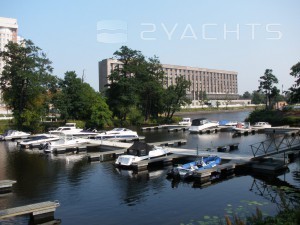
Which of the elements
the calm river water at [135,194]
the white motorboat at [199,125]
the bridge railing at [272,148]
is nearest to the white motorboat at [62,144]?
the calm river water at [135,194]

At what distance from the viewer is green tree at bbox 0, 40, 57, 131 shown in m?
63.9

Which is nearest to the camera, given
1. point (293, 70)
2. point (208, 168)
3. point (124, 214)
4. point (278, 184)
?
point (124, 214)

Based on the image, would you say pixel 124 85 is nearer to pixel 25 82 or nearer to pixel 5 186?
pixel 25 82

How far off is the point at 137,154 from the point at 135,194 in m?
9.84

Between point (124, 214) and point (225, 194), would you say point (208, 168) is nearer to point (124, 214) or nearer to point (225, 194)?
point (225, 194)

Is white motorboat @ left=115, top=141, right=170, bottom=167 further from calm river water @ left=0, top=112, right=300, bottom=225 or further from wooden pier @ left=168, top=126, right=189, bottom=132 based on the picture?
wooden pier @ left=168, top=126, right=189, bottom=132

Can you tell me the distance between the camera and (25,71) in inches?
2539

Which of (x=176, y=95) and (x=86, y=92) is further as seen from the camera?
(x=176, y=95)

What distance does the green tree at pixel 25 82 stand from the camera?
210 ft

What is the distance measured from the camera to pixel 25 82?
66.8 metres

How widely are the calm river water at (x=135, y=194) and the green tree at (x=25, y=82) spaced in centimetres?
3361

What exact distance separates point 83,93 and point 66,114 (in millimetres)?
6558

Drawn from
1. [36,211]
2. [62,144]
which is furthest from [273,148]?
[36,211]

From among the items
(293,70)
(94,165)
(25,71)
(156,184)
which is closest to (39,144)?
(94,165)
